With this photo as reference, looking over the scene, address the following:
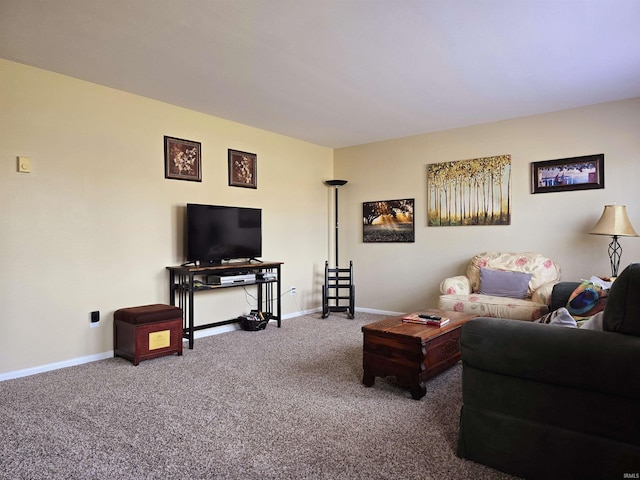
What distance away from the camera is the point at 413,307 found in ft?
18.1

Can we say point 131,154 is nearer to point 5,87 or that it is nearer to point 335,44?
point 5,87

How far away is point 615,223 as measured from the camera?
379 centimetres

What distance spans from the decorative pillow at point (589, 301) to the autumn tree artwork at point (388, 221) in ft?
10.2

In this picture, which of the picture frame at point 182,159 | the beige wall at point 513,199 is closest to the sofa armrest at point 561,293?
the beige wall at point 513,199

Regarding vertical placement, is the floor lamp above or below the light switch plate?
below

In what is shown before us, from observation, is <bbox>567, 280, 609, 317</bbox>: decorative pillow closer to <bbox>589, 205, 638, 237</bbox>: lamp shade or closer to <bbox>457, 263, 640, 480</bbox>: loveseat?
<bbox>457, 263, 640, 480</bbox>: loveseat

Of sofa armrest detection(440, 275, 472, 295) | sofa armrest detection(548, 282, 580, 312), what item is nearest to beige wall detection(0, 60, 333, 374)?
sofa armrest detection(440, 275, 472, 295)

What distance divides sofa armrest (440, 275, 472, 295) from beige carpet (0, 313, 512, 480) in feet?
4.05

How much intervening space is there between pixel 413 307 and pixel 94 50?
179 inches

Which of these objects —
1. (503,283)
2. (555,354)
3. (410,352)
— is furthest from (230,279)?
(555,354)

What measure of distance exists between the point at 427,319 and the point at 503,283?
1603 millimetres

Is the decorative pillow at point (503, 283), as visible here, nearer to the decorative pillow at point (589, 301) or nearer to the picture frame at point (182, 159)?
the decorative pillow at point (589, 301)

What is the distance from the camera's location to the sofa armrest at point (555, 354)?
1.54 metres

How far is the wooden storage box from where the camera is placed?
3.47 meters
